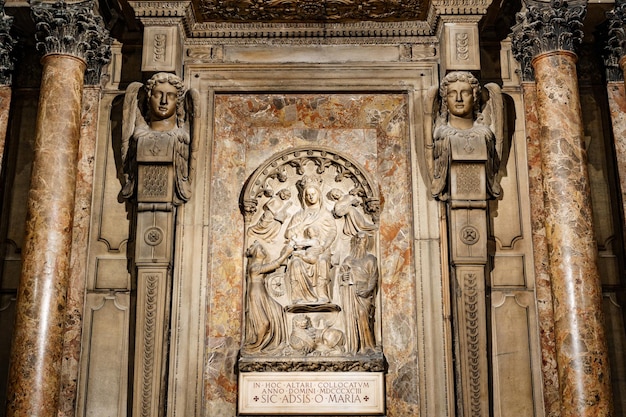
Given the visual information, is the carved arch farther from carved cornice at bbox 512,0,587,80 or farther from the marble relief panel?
carved cornice at bbox 512,0,587,80

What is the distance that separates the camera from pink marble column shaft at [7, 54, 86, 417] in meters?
7.45

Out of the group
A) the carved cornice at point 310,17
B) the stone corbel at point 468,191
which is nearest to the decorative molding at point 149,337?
the carved cornice at point 310,17

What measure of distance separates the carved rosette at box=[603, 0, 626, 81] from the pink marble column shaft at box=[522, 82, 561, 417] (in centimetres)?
92

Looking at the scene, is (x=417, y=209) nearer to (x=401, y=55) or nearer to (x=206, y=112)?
(x=401, y=55)

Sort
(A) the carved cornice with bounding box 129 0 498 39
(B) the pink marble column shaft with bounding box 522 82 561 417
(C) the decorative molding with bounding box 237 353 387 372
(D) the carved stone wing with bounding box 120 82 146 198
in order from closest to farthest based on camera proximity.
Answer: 1. (B) the pink marble column shaft with bounding box 522 82 561 417
2. (C) the decorative molding with bounding box 237 353 387 372
3. (D) the carved stone wing with bounding box 120 82 146 198
4. (A) the carved cornice with bounding box 129 0 498 39

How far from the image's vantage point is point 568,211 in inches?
307

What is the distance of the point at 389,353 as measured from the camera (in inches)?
332

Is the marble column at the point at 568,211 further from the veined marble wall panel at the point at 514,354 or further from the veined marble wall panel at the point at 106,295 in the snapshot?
the veined marble wall panel at the point at 106,295

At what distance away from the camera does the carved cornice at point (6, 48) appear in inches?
345

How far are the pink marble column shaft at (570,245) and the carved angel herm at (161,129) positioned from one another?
12.0 feet

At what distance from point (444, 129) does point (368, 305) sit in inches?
79.1

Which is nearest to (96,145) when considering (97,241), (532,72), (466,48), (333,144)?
(97,241)

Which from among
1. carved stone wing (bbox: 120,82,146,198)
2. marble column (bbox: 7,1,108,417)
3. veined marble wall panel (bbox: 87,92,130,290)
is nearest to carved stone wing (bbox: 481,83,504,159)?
carved stone wing (bbox: 120,82,146,198)

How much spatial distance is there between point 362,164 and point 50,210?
335 centimetres
